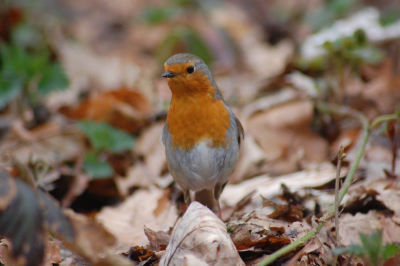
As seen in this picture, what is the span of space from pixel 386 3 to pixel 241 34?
2.79 m

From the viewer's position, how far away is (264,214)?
356 centimetres

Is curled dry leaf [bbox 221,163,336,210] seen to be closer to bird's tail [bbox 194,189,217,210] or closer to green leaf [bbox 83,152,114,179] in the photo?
bird's tail [bbox 194,189,217,210]

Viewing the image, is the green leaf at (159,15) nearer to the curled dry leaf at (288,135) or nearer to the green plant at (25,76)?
the green plant at (25,76)

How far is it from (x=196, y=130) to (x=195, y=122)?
0.05 meters

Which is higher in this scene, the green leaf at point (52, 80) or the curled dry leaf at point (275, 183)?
the green leaf at point (52, 80)

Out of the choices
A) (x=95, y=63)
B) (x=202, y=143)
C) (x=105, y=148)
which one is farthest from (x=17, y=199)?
(x=95, y=63)

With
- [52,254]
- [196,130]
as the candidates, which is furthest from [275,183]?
[52,254]

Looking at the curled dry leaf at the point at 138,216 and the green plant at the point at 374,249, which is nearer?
the green plant at the point at 374,249

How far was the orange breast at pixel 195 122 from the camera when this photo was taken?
3.62 m

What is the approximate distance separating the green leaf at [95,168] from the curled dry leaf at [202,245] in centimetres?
217

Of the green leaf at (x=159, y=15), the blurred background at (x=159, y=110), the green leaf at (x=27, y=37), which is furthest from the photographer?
the green leaf at (x=27, y=37)

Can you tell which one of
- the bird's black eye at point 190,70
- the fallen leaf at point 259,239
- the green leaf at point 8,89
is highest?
the bird's black eye at point 190,70

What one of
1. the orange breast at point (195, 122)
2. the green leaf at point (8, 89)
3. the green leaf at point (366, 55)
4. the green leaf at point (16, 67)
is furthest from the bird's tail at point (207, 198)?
the green leaf at point (16, 67)

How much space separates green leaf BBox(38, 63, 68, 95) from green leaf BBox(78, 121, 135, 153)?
0.51 metres
